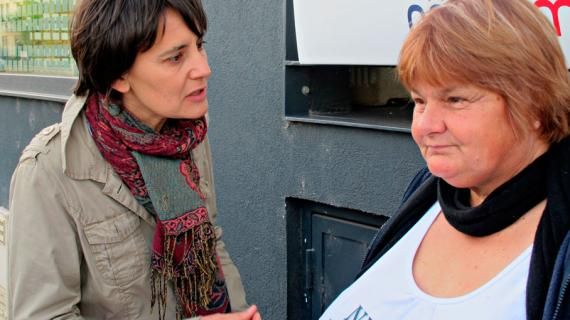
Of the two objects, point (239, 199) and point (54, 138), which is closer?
point (54, 138)

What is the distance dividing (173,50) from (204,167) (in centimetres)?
54

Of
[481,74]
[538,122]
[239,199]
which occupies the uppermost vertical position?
[481,74]

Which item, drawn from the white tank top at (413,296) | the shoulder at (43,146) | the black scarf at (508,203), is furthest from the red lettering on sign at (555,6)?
the shoulder at (43,146)

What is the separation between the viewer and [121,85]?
2266 mm

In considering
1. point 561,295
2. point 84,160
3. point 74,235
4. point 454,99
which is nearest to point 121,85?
point 84,160

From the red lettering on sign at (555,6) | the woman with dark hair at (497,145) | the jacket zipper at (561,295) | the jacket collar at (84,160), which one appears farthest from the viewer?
the red lettering on sign at (555,6)

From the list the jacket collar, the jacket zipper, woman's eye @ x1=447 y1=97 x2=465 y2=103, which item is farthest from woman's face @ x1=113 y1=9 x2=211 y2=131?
the jacket zipper

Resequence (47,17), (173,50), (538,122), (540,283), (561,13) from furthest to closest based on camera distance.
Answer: (47,17)
(561,13)
(173,50)
(538,122)
(540,283)

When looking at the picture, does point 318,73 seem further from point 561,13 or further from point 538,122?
point 538,122

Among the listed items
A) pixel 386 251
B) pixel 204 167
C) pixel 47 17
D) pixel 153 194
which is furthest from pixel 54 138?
pixel 47 17

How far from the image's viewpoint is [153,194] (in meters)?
2.27

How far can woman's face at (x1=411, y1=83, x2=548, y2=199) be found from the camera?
1.62 m

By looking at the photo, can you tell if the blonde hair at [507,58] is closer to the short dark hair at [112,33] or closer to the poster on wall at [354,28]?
the short dark hair at [112,33]

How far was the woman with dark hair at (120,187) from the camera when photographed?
211 centimetres
